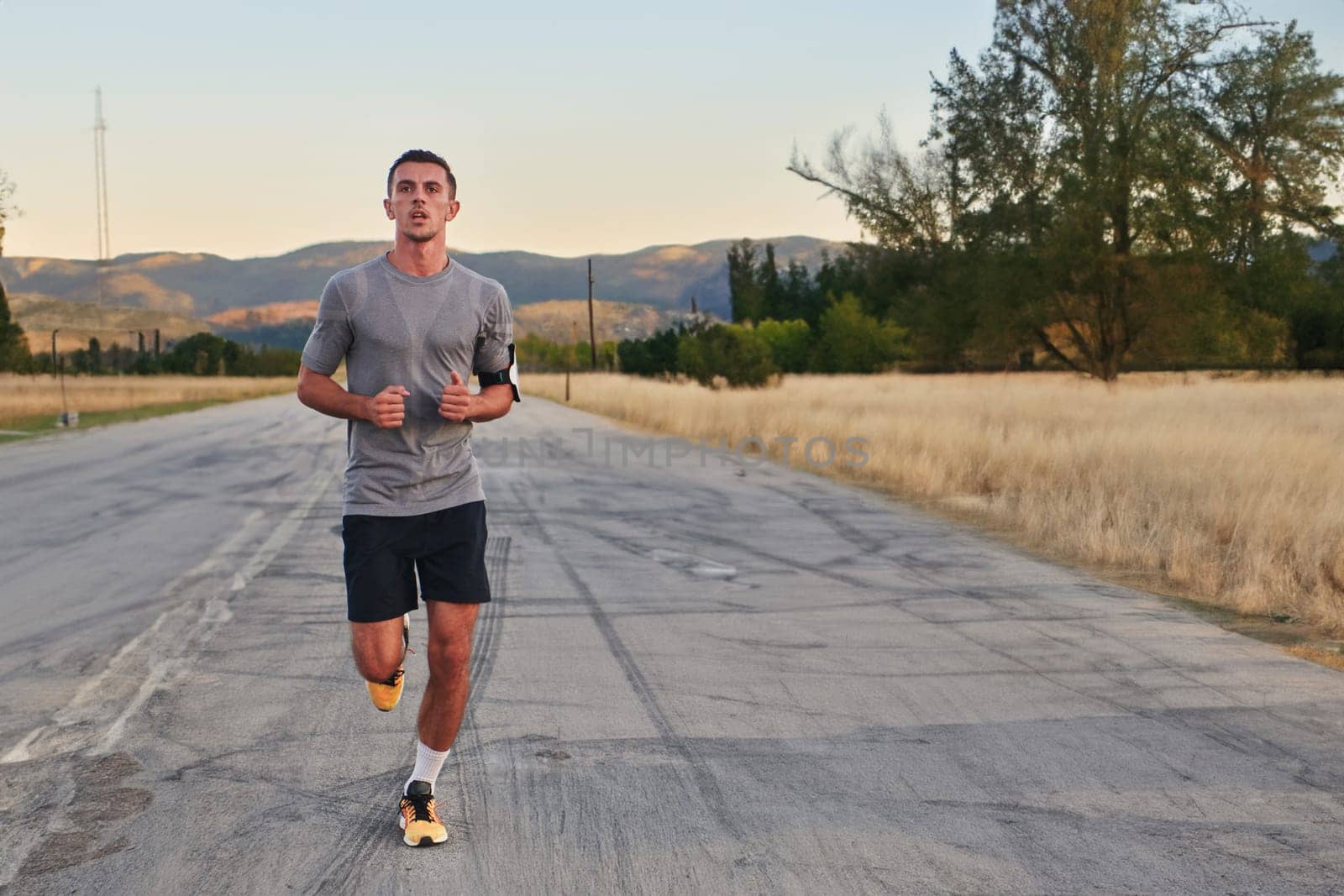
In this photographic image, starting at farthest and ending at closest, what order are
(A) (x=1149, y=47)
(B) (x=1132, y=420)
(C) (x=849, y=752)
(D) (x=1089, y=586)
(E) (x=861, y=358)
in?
(E) (x=861, y=358)
(A) (x=1149, y=47)
(B) (x=1132, y=420)
(D) (x=1089, y=586)
(C) (x=849, y=752)

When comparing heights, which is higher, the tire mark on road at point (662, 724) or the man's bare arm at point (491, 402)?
the man's bare arm at point (491, 402)

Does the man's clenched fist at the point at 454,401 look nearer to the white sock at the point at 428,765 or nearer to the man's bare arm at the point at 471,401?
the man's bare arm at the point at 471,401

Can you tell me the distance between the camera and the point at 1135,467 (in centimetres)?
1461

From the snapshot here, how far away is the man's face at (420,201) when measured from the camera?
13.0 ft

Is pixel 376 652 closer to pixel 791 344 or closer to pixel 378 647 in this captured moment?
pixel 378 647

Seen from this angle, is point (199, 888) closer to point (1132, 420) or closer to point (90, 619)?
point (90, 619)

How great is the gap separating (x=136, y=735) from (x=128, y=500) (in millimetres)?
10329

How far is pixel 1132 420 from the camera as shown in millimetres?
20984

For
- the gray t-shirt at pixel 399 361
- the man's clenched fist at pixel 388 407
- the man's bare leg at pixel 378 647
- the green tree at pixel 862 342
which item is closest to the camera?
the man's clenched fist at pixel 388 407

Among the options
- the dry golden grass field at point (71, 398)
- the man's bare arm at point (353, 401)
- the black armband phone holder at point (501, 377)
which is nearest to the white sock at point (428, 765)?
the man's bare arm at point (353, 401)

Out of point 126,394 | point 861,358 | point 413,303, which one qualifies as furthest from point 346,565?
point 861,358

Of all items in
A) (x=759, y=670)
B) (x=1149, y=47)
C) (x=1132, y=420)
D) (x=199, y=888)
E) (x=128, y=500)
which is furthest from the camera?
(x=1149, y=47)

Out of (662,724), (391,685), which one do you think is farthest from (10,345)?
(391,685)

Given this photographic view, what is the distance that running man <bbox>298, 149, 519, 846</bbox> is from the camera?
3926 mm
